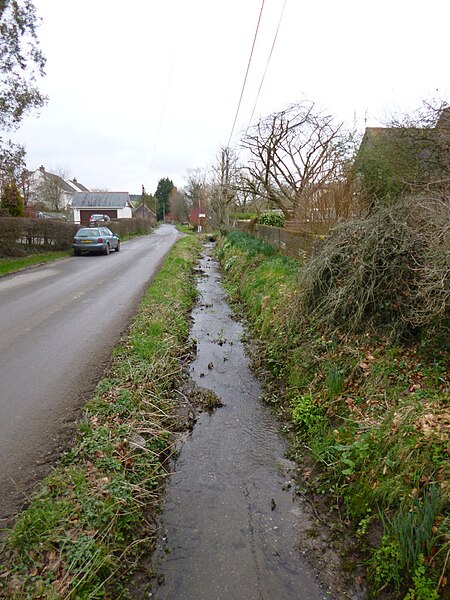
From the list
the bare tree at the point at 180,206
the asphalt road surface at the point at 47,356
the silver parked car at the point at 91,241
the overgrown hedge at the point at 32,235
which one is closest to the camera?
the asphalt road surface at the point at 47,356

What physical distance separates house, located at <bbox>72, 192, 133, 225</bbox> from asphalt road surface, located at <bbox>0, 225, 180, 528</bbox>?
54688 mm

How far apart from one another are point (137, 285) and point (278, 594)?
10766 millimetres

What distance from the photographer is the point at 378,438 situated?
12.4 feet

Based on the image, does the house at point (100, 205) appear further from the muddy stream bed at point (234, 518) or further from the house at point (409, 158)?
the muddy stream bed at point (234, 518)

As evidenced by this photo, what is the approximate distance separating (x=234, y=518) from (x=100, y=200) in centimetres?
6854

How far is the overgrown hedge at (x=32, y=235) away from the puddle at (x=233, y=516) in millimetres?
14812

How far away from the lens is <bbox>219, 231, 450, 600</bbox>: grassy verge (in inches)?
112

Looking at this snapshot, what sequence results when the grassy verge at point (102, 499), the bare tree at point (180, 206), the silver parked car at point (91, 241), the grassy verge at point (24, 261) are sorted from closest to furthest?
the grassy verge at point (102, 499), the grassy verge at point (24, 261), the silver parked car at point (91, 241), the bare tree at point (180, 206)

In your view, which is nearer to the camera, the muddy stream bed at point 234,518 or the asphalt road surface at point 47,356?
the muddy stream bed at point 234,518

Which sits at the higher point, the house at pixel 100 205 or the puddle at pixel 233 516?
the house at pixel 100 205

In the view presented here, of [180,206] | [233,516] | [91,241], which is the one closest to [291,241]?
[233,516]

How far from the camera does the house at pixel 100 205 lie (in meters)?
64.8

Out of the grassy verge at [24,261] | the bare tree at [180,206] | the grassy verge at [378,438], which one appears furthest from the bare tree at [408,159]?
the bare tree at [180,206]

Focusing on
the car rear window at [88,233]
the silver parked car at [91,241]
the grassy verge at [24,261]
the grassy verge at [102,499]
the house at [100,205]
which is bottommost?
the grassy verge at [102,499]
